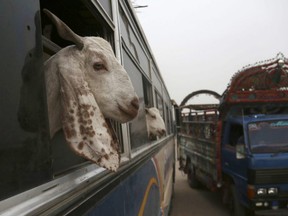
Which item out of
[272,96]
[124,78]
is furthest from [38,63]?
[272,96]

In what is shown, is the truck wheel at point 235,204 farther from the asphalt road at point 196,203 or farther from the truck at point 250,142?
the asphalt road at point 196,203

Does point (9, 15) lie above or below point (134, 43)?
below

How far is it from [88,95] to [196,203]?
8237mm

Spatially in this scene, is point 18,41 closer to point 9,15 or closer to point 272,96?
point 9,15

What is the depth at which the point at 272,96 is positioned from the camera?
730cm

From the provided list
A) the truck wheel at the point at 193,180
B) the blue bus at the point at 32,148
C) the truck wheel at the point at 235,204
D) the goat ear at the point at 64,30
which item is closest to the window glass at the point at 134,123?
the blue bus at the point at 32,148

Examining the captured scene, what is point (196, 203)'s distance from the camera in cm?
934

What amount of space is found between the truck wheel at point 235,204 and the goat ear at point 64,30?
5616mm

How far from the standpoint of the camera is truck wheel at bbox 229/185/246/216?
6.64 metres

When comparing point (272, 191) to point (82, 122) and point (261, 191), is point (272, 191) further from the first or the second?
point (82, 122)

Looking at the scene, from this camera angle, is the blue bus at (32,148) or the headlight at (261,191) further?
the headlight at (261,191)

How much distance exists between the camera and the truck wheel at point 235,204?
664 centimetres

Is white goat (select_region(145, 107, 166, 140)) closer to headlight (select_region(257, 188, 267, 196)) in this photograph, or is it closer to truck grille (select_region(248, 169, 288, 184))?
truck grille (select_region(248, 169, 288, 184))

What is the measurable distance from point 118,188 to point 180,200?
26.5 feet
